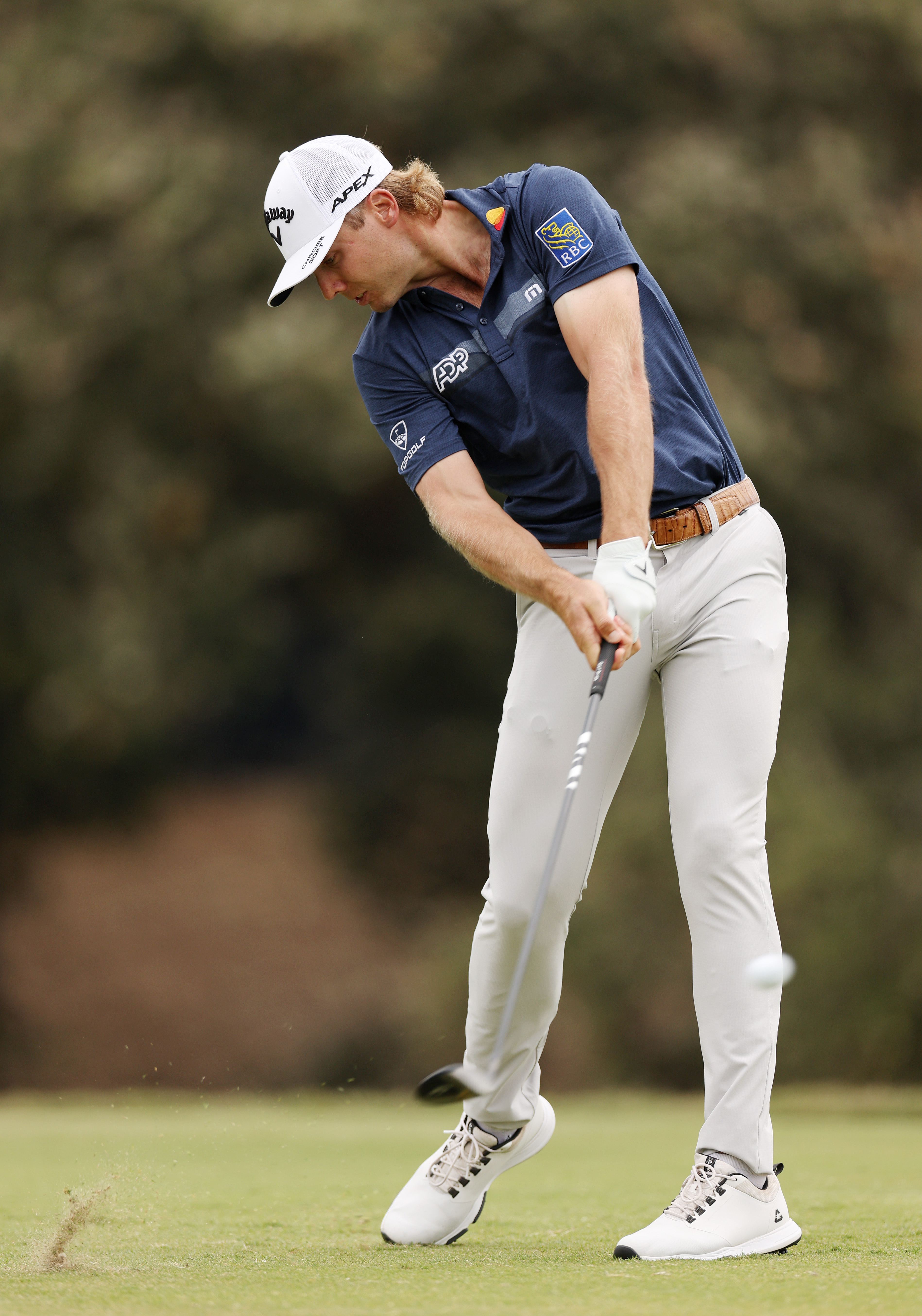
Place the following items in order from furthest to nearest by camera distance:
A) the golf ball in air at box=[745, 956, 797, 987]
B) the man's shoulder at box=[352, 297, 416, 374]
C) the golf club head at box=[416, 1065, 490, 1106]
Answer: the man's shoulder at box=[352, 297, 416, 374] → the golf ball in air at box=[745, 956, 797, 987] → the golf club head at box=[416, 1065, 490, 1106]

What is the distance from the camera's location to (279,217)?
11.4ft

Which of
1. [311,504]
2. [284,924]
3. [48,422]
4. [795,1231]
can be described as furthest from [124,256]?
[795,1231]

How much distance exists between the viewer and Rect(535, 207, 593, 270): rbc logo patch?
335cm

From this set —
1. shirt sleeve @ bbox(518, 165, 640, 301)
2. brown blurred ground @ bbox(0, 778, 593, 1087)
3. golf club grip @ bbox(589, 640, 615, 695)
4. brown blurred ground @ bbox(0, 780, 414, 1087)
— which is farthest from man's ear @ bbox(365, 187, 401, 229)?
brown blurred ground @ bbox(0, 780, 414, 1087)

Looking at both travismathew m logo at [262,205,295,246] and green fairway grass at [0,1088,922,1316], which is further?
travismathew m logo at [262,205,295,246]

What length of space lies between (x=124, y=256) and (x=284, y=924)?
22.7 ft

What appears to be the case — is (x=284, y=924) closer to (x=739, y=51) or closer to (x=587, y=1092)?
(x=587, y=1092)

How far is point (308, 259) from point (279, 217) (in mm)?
133

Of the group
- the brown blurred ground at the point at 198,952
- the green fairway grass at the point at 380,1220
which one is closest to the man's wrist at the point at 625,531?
the green fairway grass at the point at 380,1220

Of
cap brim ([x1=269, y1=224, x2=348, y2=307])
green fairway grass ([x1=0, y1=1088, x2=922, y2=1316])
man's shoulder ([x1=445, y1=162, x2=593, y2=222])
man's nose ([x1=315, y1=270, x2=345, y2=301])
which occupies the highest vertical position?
man's shoulder ([x1=445, y1=162, x2=593, y2=222])

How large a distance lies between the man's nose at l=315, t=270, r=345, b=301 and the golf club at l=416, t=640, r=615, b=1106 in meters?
0.93

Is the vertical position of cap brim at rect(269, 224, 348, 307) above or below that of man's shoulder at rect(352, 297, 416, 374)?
above

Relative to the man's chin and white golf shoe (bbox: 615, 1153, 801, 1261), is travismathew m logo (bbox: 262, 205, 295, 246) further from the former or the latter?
white golf shoe (bbox: 615, 1153, 801, 1261)

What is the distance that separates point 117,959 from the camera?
54.6 ft
